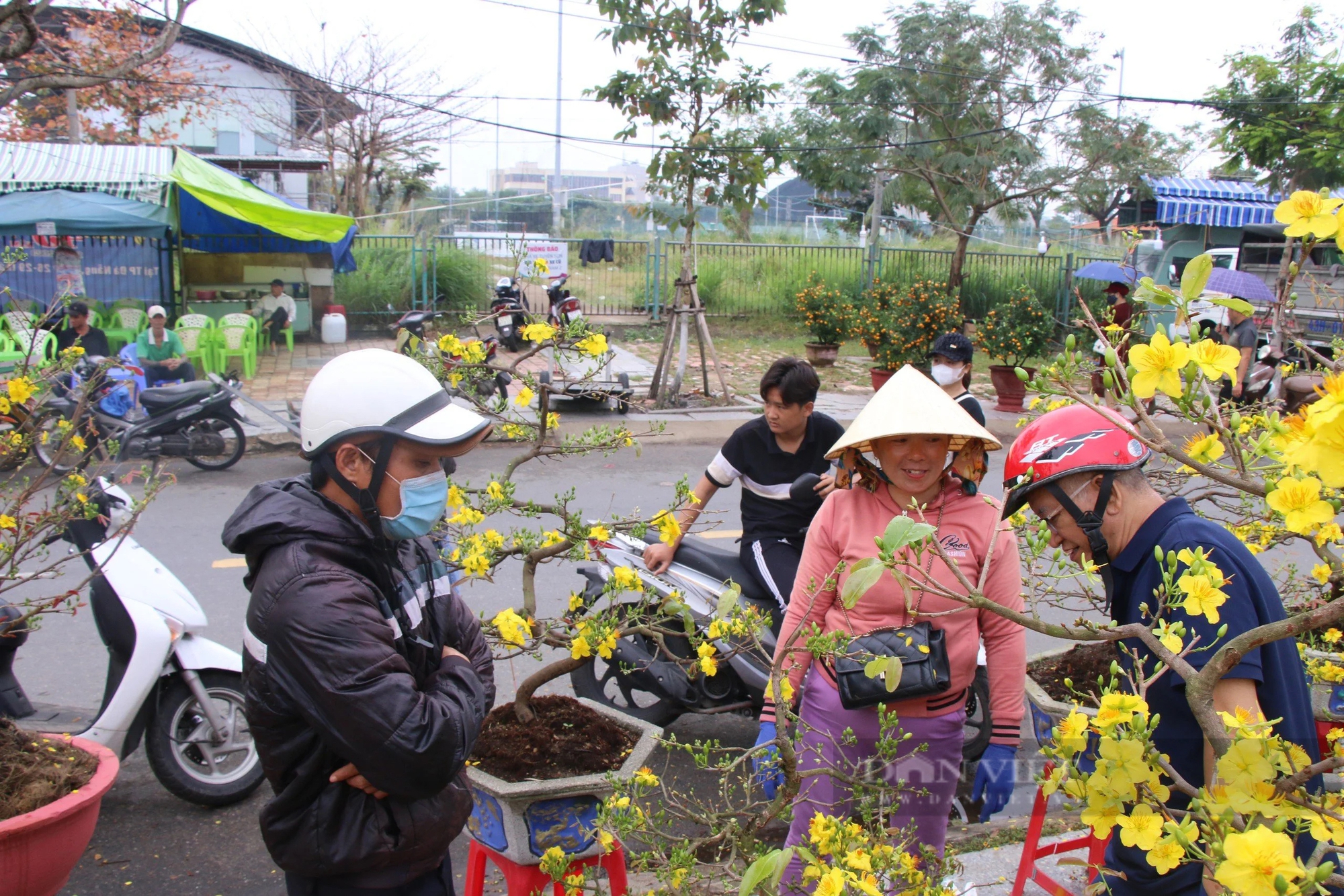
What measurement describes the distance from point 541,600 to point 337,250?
10936 mm

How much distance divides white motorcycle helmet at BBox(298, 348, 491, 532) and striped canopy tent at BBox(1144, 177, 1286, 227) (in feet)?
66.8

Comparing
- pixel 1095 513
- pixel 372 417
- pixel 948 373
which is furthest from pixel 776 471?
pixel 372 417

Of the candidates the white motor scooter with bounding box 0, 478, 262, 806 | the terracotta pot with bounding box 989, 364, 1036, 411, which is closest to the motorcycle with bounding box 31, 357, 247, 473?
the white motor scooter with bounding box 0, 478, 262, 806

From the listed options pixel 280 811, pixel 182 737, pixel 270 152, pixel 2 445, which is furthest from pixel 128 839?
pixel 270 152

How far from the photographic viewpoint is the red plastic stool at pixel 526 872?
8.46 ft

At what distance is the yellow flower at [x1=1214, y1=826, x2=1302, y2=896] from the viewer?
1.00 metres

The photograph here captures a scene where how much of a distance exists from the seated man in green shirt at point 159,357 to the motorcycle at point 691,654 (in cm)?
755

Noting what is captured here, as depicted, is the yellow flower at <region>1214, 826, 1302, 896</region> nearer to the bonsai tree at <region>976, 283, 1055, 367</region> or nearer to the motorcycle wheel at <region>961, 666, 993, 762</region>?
the motorcycle wheel at <region>961, 666, 993, 762</region>

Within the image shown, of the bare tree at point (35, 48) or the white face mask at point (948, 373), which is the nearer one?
the white face mask at point (948, 373)

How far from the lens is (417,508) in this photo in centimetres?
195

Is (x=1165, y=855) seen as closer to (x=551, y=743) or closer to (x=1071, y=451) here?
(x=1071, y=451)

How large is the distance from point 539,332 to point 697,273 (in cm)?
1652

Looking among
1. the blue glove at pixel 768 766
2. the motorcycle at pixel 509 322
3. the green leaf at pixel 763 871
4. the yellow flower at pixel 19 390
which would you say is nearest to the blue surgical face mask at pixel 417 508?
the blue glove at pixel 768 766

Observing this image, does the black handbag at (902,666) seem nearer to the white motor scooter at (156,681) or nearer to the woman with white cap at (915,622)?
the woman with white cap at (915,622)
